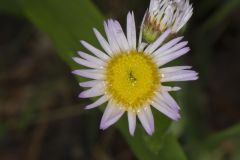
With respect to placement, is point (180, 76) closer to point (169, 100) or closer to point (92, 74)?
point (169, 100)

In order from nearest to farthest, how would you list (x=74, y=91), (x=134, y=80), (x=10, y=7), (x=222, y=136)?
1. (x=134, y=80)
2. (x=222, y=136)
3. (x=10, y=7)
4. (x=74, y=91)

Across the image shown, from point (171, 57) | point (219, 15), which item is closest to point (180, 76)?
point (171, 57)

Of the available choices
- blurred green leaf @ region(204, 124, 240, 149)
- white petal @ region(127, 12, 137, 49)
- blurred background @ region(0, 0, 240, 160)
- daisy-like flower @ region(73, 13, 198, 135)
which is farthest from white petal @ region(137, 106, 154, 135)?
blurred background @ region(0, 0, 240, 160)

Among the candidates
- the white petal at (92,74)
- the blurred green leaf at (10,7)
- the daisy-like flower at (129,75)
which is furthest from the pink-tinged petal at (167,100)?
the blurred green leaf at (10,7)

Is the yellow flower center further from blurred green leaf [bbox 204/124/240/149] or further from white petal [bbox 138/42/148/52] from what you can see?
blurred green leaf [bbox 204/124/240/149]

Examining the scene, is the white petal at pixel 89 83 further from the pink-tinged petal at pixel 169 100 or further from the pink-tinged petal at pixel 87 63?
the pink-tinged petal at pixel 169 100

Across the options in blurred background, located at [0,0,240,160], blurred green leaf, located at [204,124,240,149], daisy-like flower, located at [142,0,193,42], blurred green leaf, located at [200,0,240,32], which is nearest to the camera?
daisy-like flower, located at [142,0,193,42]

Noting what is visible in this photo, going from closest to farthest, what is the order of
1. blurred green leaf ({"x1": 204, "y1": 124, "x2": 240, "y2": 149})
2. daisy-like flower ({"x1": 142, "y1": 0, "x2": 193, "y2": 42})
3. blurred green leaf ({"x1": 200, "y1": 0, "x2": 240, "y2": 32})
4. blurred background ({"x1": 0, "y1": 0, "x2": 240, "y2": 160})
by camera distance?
daisy-like flower ({"x1": 142, "y1": 0, "x2": 193, "y2": 42}) < blurred green leaf ({"x1": 204, "y1": 124, "x2": 240, "y2": 149}) < blurred green leaf ({"x1": 200, "y1": 0, "x2": 240, "y2": 32}) < blurred background ({"x1": 0, "y1": 0, "x2": 240, "y2": 160})
